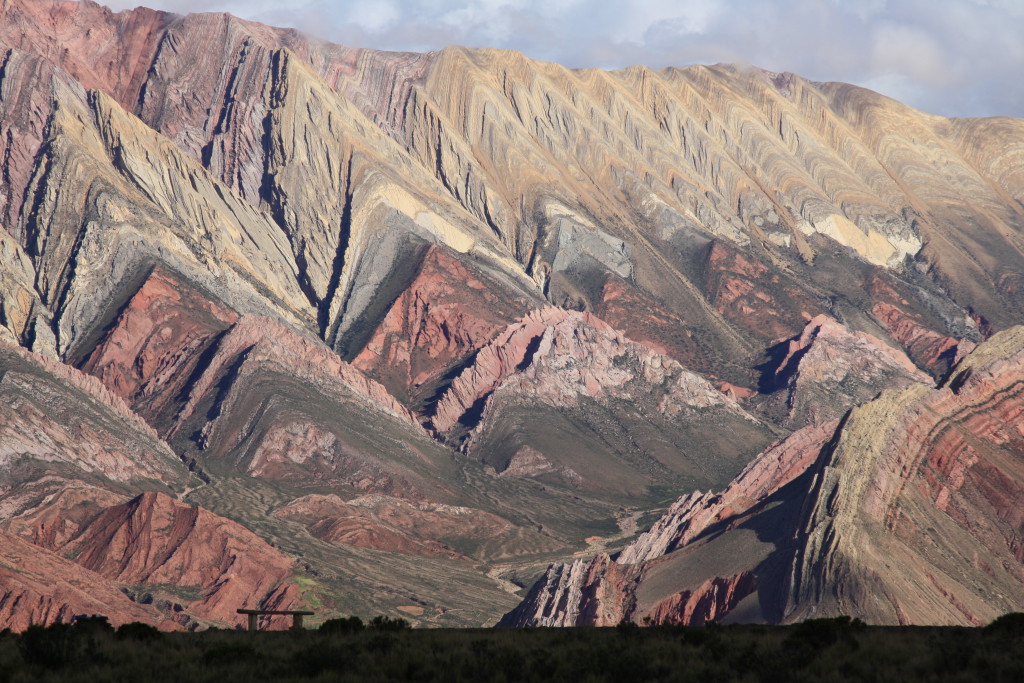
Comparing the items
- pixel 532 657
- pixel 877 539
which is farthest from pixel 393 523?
pixel 532 657

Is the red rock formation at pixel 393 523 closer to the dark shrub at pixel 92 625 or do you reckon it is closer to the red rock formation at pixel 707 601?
the red rock formation at pixel 707 601

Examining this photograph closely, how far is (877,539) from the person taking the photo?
77250mm

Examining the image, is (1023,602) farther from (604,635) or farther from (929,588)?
(604,635)

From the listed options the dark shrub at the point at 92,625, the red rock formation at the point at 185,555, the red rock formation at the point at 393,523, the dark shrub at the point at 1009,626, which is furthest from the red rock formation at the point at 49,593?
the dark shrub at the point at 1009,626

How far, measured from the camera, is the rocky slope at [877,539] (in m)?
73.6

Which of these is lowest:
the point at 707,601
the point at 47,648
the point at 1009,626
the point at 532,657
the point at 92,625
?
the point at 47,648

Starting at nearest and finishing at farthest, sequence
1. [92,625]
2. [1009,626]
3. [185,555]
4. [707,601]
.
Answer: [1009,626], [92,625], [707,601], [185,555]

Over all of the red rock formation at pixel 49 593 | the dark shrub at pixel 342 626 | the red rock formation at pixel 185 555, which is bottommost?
the red rock formation at pixel 49 593

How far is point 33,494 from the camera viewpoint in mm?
157500

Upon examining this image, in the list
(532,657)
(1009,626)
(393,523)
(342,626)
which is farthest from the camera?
(393,523)

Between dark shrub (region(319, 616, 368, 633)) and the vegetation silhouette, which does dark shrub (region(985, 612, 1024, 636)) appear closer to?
the vegetation silhouette

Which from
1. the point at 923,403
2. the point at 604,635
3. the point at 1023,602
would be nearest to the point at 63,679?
the point at 604,635

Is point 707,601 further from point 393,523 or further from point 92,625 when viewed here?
point 393,523

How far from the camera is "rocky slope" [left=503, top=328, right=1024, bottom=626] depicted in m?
73.6
